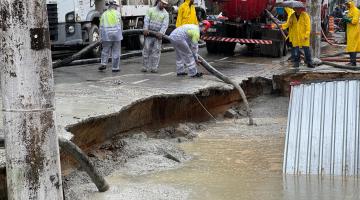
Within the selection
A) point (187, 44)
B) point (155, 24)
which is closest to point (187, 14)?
point (155, 24)

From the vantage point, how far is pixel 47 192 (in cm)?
285

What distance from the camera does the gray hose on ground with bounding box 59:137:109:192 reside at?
182 inches

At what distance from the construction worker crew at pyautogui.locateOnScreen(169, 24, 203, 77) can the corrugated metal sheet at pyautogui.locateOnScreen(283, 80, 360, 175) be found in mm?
4532

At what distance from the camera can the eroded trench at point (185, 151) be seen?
20.9 feet

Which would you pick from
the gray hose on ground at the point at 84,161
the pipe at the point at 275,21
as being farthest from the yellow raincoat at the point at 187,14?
the gray hose on ground at the point at 84,161

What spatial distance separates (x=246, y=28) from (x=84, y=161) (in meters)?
12.7

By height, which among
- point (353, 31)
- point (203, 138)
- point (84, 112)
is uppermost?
point (353, 31)

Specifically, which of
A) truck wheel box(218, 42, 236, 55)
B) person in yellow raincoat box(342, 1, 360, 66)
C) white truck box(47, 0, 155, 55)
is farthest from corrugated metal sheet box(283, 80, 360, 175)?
truck wheel box(218, 42, 236, 55)

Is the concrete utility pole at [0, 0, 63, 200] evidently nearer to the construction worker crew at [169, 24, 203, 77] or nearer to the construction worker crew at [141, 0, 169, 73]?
the construction worker crew at [169, 24, 203, 77]

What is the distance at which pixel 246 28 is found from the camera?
1706 centimetres

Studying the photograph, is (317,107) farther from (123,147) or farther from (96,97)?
(96,97)

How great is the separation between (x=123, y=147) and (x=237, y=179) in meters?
1.80

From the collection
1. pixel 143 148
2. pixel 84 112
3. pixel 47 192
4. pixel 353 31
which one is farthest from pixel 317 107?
pixel 353 31

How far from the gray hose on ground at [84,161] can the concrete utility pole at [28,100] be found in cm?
169
